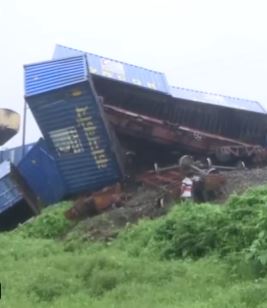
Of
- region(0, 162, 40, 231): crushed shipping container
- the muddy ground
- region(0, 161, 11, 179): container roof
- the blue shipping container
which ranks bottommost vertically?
region(0, 162, 40, 231): crushed shipping container

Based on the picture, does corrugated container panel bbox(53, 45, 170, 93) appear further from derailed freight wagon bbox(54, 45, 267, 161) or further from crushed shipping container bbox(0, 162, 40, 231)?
crushed shipping container bbox(0, 162, 40, 231)

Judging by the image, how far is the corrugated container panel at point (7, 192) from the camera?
17984 mm

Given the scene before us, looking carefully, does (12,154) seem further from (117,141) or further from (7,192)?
(117,141)

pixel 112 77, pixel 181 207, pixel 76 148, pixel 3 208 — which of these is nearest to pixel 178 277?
pixel 181 207

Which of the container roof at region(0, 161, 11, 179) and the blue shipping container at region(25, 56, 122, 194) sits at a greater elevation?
the blue shipping container at region(25, 56, 122, 194)

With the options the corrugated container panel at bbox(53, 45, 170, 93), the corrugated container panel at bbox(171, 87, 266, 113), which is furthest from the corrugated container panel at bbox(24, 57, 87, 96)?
the corrugated container panel at bbox(171, 87, 266, 113)

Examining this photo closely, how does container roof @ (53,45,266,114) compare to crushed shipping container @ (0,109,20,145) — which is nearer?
container roof @ (53,45,266,114)

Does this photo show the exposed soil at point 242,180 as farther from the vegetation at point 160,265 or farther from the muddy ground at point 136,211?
the vegetation at point 160,265

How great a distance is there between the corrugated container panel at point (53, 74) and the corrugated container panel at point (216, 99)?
122 inches

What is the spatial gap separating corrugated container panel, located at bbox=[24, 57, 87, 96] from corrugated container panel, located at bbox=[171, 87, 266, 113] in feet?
10.1

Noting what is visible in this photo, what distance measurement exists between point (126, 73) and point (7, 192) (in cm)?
428

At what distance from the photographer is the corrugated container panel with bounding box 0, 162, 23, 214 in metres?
18.0

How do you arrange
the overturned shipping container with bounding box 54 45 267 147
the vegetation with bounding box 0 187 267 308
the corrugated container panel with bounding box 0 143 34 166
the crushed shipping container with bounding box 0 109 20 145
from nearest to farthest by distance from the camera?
the vegetation with bounding box 0 187 267 308, the overturned shipping container with bounding box 54 45 267 147, the corrugated container panel with bounding box 0 143 34 166, the crushed shipping container with bounding box 0 109 20 145

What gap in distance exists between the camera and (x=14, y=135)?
78.7 feet
